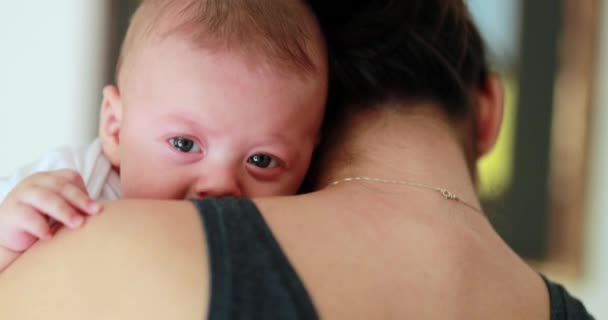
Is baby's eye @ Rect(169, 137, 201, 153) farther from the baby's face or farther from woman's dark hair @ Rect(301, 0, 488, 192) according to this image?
woman's dark hair @ Rect(301, 0, 488, 192)

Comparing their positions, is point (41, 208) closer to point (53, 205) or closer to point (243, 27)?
point (53, 205)

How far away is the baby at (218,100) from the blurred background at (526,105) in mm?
1825

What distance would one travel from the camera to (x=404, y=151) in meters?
0.91

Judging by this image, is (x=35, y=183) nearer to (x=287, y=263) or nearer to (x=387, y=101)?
(x=287, y=263)

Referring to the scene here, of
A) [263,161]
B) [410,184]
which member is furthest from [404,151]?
[263,161]

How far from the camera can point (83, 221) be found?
691 mm

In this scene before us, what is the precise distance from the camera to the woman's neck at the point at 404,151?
2.94ft

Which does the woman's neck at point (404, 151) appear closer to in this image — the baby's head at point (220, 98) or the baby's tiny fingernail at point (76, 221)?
the baby's head at point (220, 98)

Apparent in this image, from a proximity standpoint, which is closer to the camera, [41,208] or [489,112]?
[41,208]

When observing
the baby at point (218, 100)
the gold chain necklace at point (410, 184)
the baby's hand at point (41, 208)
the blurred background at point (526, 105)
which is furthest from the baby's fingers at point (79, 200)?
the blurred background at point (526, 105)

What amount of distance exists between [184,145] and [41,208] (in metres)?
0.24

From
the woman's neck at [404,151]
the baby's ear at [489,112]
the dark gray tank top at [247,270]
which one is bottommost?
the baby's ear at [489,112]

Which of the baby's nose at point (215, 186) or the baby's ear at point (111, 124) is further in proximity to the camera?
the baby's ear at point (111, 124)

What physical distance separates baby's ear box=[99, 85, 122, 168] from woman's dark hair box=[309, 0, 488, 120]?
0.95 ft
